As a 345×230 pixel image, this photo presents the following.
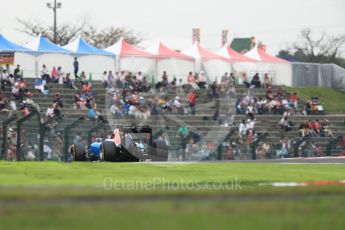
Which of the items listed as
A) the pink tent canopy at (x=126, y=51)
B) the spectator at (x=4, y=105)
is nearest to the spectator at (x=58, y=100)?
the spectator at (x=4, y=105)

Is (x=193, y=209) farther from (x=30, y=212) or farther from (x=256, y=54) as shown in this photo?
(x=256, y=54)

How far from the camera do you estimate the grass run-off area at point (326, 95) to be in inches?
2169

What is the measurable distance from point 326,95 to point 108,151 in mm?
36147

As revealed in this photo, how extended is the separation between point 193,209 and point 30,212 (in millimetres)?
2050

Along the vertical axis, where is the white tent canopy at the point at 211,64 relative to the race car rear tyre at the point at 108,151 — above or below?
above

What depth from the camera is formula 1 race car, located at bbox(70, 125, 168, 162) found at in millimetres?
27500

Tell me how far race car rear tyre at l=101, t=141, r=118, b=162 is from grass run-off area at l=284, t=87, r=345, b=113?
92.4 ft

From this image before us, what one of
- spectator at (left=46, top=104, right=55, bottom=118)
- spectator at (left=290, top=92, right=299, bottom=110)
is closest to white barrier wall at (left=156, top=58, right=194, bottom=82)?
spectator at (left=290, top=92, right=299, bottom=110)

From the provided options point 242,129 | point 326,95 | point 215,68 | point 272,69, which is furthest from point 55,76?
point 326,95

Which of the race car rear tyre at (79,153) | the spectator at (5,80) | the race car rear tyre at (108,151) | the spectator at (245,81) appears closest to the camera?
the race car rear tyre at (108,151)

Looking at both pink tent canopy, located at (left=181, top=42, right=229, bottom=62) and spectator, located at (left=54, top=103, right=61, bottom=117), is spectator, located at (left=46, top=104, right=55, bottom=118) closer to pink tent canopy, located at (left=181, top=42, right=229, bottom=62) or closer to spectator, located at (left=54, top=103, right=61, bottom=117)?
spectator, located at (left=54, top=103, right=61, bottom=117)

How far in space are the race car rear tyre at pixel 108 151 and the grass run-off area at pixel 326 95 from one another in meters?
28.2

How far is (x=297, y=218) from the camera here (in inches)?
419

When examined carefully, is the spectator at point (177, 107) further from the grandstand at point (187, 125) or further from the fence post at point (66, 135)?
the fence post at point (66, 135)
